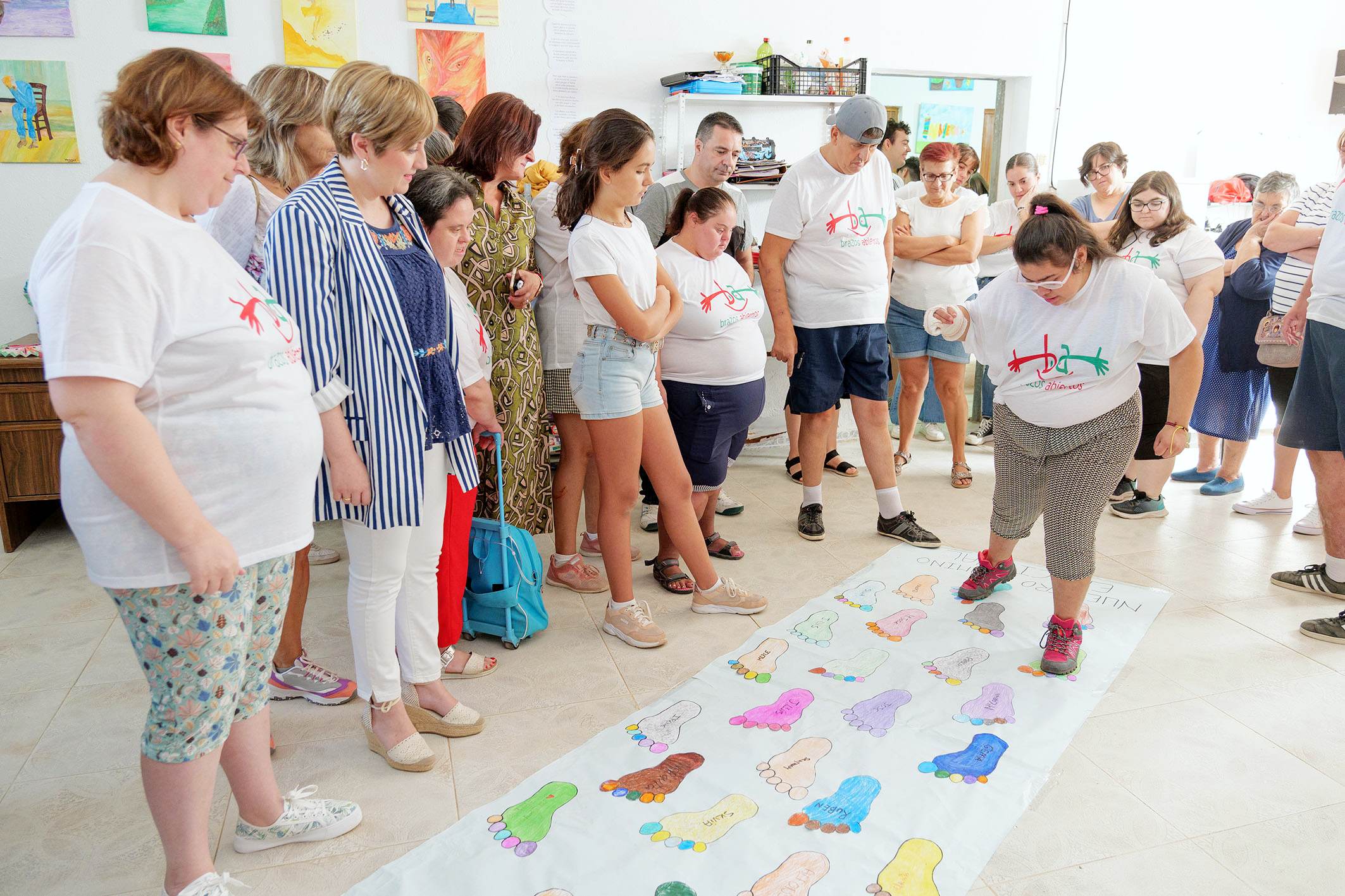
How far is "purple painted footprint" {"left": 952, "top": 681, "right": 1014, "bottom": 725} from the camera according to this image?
7.63ft

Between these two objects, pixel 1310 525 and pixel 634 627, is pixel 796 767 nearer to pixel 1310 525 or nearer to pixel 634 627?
pixel 634 627

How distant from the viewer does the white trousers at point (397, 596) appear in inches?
77.4

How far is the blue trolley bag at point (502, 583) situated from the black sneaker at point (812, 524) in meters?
1.24

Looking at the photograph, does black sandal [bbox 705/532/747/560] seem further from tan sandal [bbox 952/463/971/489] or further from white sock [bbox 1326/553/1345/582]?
white sock [bbox 1326/553/1345/582]

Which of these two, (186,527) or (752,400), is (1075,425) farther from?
(186,527)

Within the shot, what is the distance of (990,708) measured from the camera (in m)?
2.39

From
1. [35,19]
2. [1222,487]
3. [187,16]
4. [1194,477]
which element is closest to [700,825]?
[1222,487]

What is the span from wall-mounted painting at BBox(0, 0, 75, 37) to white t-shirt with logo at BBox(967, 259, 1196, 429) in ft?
12.6

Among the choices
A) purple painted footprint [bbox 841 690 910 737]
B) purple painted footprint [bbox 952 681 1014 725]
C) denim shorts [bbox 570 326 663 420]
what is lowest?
purple painted footprint [bbox 841 690 910 737]

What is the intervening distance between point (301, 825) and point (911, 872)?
121 cm

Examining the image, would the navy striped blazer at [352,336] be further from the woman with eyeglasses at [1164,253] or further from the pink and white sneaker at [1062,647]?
the woman with eyeglasses at [1164,253]

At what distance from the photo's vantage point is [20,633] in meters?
2.88

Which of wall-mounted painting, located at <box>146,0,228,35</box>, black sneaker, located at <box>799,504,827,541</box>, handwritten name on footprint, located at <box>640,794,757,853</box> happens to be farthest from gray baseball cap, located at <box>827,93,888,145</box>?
wall-mounted painting, located at <box>146,0,228,35</box>

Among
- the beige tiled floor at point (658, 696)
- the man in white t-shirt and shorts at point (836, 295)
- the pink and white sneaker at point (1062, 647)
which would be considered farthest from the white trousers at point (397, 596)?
the man in white t-shirt and shorts at point (836, 295)
